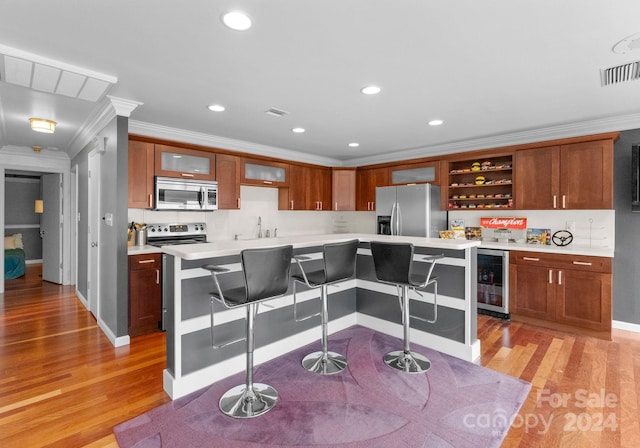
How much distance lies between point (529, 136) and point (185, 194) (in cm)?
456

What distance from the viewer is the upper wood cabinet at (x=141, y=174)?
371 centimetres

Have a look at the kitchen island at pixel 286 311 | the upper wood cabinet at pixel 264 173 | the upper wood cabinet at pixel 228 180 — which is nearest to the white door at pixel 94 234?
the upper wood cabinet at pixel 228 180

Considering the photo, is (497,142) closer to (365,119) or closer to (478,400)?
(365,119)

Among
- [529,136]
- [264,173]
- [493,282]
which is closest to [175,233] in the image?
[264,173]

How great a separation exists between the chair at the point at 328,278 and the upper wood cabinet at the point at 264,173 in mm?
2517

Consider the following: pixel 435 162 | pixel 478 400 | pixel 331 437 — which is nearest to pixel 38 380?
pixel 331 437

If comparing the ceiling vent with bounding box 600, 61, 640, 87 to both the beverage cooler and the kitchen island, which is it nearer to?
the kitchen island

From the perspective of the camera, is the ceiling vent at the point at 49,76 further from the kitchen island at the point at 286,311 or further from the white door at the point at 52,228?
the white door at the point at 52,228

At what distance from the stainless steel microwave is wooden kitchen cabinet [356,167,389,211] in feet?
8.98

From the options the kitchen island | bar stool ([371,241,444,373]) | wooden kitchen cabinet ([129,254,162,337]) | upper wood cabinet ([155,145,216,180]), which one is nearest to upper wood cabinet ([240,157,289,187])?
upper wood cabinet ([155,145,216,180])

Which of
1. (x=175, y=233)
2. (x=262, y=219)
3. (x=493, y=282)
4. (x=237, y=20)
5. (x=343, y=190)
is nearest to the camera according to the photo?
(x=237, y=20)

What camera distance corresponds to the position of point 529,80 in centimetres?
262

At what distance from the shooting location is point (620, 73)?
97.7 inches

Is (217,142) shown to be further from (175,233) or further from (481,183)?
(481,183)
